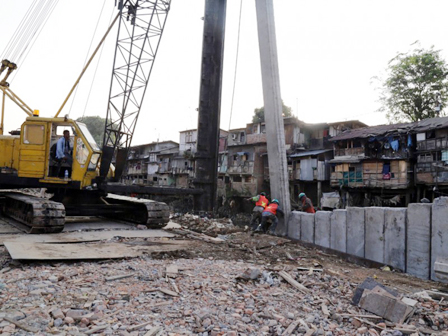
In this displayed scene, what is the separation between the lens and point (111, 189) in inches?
410

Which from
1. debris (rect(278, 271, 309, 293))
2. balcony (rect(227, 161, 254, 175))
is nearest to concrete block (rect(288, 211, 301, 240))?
A: debris (rect(278, 271, 309, 293))

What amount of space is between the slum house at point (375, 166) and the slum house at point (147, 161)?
84.4 ft

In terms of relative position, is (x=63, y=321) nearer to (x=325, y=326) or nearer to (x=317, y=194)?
(x=325, y=326)

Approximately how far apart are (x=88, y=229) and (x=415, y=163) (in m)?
29.0

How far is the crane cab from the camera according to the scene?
9.75 meters

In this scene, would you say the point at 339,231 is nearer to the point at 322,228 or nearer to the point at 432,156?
the point at 322,228

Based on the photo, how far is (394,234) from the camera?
6.68 metres

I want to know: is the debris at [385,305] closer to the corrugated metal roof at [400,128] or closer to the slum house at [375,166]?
the corrugated metal roof at [400,128]

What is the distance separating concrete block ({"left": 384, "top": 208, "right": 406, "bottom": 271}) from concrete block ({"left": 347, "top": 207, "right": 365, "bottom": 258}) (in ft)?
1.98

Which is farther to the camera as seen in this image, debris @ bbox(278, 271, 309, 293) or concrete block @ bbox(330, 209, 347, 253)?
concrete block @ bbox(330, 209, 347, 253)

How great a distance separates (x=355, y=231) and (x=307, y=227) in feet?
5.87

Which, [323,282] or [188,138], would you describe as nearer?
[323,282]

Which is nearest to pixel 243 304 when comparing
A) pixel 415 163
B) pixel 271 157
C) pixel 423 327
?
pixel 423 327

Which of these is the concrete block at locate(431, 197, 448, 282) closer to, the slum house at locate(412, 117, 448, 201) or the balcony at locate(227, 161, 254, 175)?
the slum house at locate(412, 117, 448, 201)
